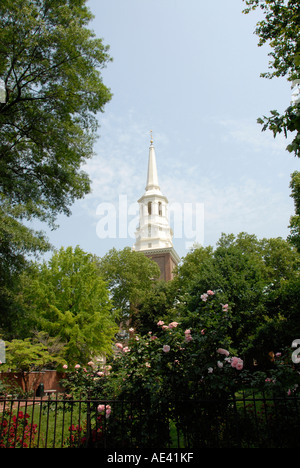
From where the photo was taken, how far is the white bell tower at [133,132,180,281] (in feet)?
177

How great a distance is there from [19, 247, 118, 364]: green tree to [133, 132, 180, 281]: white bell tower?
87.1ft

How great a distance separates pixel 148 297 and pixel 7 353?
72.1ft

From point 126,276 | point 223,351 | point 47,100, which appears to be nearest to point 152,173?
point 126,276

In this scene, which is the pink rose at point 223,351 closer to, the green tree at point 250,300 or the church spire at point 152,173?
the green tree at point 250,300

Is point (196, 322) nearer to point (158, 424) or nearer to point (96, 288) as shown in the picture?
point (158, 424)

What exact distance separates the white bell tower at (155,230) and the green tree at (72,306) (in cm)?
2655

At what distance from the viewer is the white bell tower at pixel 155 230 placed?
54.0 metres

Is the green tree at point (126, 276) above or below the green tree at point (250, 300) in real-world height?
above

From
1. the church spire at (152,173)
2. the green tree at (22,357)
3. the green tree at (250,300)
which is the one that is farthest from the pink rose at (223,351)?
the church spire at (152,173)

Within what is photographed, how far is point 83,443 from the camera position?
6.74 meters

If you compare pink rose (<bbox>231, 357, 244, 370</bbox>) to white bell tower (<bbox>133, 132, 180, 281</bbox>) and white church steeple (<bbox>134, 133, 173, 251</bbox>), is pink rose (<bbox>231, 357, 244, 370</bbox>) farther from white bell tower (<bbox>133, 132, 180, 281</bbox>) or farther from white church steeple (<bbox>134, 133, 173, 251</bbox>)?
white church steeple (<bbox>134, 133, 173, 251</bbox>)

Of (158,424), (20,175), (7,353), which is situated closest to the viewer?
(158,424)

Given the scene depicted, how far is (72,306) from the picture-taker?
2477 cm
